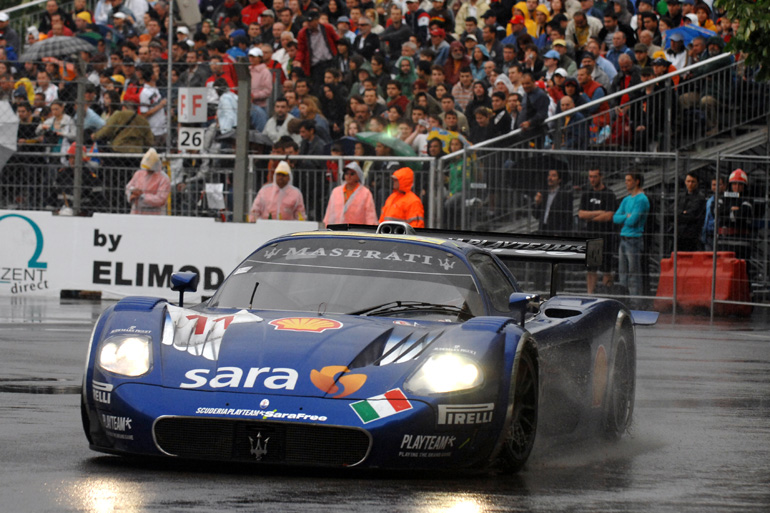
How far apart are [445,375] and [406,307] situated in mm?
1065

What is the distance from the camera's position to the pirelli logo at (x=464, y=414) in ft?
18.0

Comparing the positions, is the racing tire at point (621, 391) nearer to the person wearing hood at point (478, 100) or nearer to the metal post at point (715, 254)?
the metal post at point (715, 254)

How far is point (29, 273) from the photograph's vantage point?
18.2m

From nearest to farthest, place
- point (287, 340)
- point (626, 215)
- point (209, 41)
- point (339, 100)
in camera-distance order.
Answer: point (287, 340)
point (626, 215)
point (339, 100)
point (209, 41)

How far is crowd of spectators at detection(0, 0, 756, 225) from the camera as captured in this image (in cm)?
1811

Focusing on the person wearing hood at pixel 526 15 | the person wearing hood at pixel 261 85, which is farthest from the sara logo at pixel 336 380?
the person wearing hood at pixel 526 15

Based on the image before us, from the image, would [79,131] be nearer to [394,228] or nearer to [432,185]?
[432,185]

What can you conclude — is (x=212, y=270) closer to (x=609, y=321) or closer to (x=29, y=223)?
(x=29, y=223)

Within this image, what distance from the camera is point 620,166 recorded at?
17.4 metres

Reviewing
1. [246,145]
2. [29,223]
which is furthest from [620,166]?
[29,223]

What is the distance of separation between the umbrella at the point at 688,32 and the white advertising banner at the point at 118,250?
6.34 metres

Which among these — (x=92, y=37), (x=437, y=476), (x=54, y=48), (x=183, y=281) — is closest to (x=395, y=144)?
(x=54, y=48)

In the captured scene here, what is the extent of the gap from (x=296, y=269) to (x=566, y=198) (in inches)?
422

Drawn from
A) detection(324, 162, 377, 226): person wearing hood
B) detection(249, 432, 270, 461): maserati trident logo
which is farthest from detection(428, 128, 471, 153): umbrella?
detection(249, 432, 270, 461): maserati trident logo
